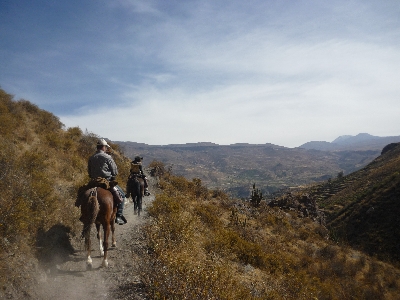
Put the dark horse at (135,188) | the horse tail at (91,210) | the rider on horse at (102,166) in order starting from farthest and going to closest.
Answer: the dark horse at (135,188) < the rider on horse at (102,166) < the horse tail at (91,210)

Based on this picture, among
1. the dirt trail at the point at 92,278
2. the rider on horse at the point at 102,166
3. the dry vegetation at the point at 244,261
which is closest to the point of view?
the dirt trail at the point at 92,278

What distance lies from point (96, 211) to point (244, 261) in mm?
6746

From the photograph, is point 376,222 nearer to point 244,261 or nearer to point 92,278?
point 244,261

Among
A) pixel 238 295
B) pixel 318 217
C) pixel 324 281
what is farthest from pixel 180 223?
pixel 318 217

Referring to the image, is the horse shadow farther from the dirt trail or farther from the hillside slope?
the hillside slope

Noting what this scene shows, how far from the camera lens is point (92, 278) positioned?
613 cm

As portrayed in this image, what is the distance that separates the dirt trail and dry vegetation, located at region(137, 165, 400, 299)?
19.5 inches

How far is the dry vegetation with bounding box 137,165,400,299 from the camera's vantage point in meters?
5.83

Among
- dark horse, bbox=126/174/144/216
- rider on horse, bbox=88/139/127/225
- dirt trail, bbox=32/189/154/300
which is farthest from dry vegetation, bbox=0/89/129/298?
dark horse, bbox=126/174/144/216

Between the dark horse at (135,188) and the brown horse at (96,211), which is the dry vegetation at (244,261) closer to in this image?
the dark horse at (135,188)

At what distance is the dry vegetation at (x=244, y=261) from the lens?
19.1ft

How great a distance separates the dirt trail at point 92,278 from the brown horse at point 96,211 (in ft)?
1.07

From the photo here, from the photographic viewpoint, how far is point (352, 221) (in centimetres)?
3566

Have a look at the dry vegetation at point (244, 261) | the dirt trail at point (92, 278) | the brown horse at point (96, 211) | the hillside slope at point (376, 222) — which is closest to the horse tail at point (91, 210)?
the brown horse at point (96, 211)
